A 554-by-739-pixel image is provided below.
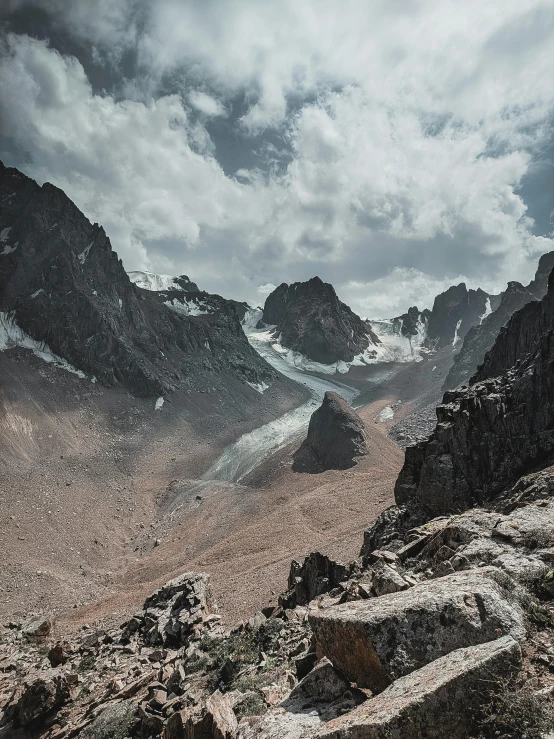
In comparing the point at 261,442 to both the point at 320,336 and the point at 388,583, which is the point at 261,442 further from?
the point at 320,336

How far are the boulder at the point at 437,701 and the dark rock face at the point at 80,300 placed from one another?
8302 centimetres

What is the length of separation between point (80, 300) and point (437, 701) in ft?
306

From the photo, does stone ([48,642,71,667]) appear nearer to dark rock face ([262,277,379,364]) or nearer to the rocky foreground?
the rocky foreground

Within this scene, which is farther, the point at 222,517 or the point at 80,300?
the point at 80,300

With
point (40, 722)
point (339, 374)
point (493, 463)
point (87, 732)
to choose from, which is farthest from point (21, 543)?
point (339, 374)

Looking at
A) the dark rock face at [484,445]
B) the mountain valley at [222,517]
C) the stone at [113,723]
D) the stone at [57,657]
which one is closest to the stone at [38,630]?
the mountain valley at [222,517]

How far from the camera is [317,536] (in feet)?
123

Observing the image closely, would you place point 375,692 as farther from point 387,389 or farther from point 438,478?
point 387,389

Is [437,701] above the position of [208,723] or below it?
above

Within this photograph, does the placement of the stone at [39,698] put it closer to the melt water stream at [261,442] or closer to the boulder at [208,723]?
the boulder at [208,723]

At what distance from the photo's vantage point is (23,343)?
74250mm

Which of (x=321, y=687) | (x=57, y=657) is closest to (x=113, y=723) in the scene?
(x=321, y=687)

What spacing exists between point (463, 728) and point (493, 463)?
21.9 metres

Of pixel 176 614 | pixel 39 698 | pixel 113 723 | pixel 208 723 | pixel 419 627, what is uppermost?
pixel 419 627
